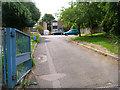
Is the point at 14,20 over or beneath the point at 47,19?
beneath

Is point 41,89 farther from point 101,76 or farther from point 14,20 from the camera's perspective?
point 14,20

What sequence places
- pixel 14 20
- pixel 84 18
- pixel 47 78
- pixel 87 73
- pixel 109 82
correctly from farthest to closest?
pixel 84 18, pixel 14 20, pixel 87 73, pixel 47 78, pixel 109 82

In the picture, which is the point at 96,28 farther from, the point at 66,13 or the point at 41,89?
the point at 41,89

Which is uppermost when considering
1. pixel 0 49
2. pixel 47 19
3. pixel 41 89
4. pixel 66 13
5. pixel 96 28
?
pixel 47 19

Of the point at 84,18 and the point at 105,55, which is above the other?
the point at 84,18

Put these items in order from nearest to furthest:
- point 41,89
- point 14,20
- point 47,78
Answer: point 41,89 → point 47,78 → point 14,20

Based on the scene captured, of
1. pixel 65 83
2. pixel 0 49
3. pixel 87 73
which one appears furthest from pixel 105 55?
pixel 0 49

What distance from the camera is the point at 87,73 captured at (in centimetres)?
485

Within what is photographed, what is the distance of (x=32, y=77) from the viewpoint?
4.57m

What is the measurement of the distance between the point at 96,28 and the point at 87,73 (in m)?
22.2

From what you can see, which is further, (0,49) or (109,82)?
(109,82)

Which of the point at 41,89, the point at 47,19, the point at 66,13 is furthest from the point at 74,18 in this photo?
the point at 47,19

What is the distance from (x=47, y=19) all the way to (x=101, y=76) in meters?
74.3

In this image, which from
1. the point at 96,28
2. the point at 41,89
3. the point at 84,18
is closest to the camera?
the point at 41,89
